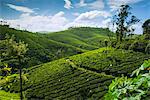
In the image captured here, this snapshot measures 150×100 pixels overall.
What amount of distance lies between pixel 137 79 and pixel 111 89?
219 millimetres

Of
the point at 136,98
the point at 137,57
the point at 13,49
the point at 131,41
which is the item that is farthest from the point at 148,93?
the point at 131,41

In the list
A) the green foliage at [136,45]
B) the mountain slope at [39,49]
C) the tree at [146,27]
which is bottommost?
the mountain slope at [39,49]

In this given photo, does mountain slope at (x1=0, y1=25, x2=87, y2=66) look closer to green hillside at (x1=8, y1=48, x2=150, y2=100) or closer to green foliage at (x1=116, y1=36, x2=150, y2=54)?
green hillside at (x1=8, y1=48, x2=150, y2=100)

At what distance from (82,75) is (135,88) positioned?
Answer: 78.8 meters

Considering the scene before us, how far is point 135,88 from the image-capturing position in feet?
7.69

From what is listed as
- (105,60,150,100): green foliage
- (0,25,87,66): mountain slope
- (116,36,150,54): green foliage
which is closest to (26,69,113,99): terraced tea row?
(116,36,150,54): green foliage

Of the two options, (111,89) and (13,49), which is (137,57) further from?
(111,89)

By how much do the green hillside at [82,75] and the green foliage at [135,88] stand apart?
65.3 meters

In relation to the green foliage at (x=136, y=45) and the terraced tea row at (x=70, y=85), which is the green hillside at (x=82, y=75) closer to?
the terraced tea row at (x=70, y=85)

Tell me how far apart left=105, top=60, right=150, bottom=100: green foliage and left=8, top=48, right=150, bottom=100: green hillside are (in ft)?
214

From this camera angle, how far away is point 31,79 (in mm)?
90875

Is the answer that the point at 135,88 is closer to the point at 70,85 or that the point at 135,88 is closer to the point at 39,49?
the point at 70,85

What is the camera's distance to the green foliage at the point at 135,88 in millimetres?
2256

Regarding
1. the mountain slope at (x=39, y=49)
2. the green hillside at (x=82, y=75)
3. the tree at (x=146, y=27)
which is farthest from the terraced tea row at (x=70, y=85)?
the mountain slope at (x=39, y=49)
